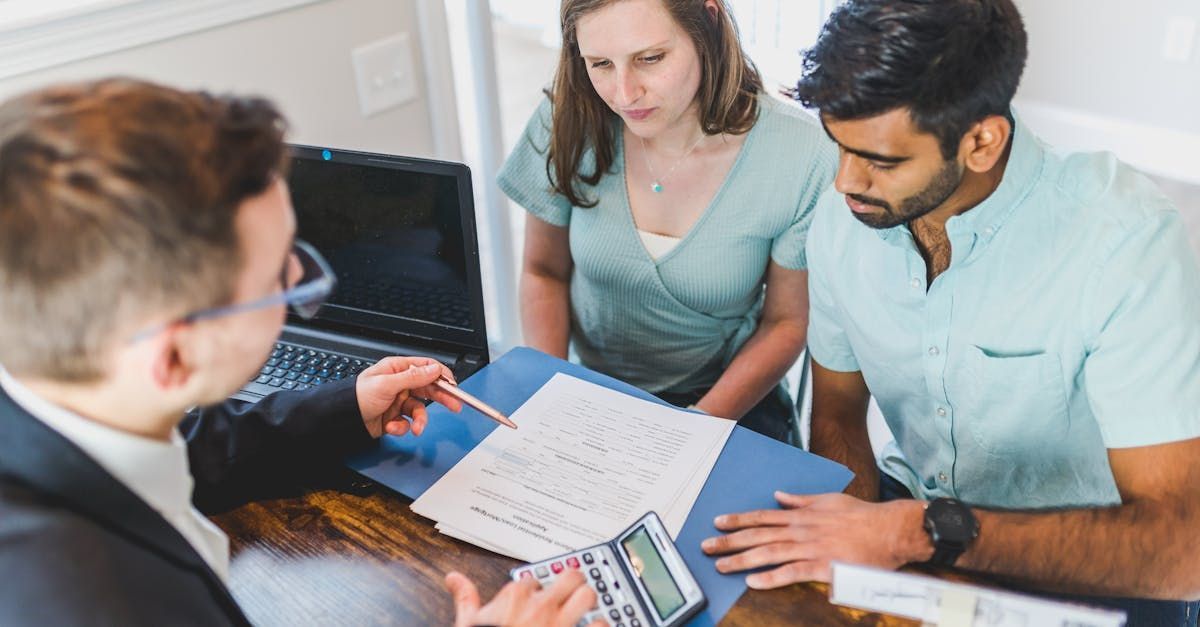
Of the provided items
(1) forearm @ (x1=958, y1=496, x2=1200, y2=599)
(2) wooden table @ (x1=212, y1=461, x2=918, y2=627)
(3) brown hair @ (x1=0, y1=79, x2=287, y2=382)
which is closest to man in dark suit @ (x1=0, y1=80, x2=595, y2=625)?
(3) brown hair @ (x1=0, y1=79, x2=287, y2=382)

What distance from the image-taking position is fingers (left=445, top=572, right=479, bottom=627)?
0.81 metres

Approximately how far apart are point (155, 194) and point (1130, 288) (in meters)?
0.93

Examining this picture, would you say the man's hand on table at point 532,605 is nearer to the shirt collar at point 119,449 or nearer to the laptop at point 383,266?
the shirt collar at point 119,449

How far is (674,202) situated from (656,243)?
72 mm

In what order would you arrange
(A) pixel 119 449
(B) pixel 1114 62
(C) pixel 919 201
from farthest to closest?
1. (B) pixel 1114 62
2. (C) pixel 919 201
3. (A) pixel 119 449

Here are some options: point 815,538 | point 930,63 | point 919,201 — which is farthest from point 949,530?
point 930,63

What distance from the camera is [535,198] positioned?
5.13 ft

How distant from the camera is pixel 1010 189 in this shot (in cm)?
106

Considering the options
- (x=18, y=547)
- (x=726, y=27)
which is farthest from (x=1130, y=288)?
(x=18, y=547)

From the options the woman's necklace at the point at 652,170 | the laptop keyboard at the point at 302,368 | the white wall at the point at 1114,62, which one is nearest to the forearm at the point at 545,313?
the woman's necklace at the point at 652,170

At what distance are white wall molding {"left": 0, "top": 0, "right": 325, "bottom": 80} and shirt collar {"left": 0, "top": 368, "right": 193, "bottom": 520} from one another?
0.90m

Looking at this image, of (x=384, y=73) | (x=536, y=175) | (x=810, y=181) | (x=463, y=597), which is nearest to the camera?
(x=463, y=597)

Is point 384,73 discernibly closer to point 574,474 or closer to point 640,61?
point 640,61

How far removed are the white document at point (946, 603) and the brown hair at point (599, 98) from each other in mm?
833
